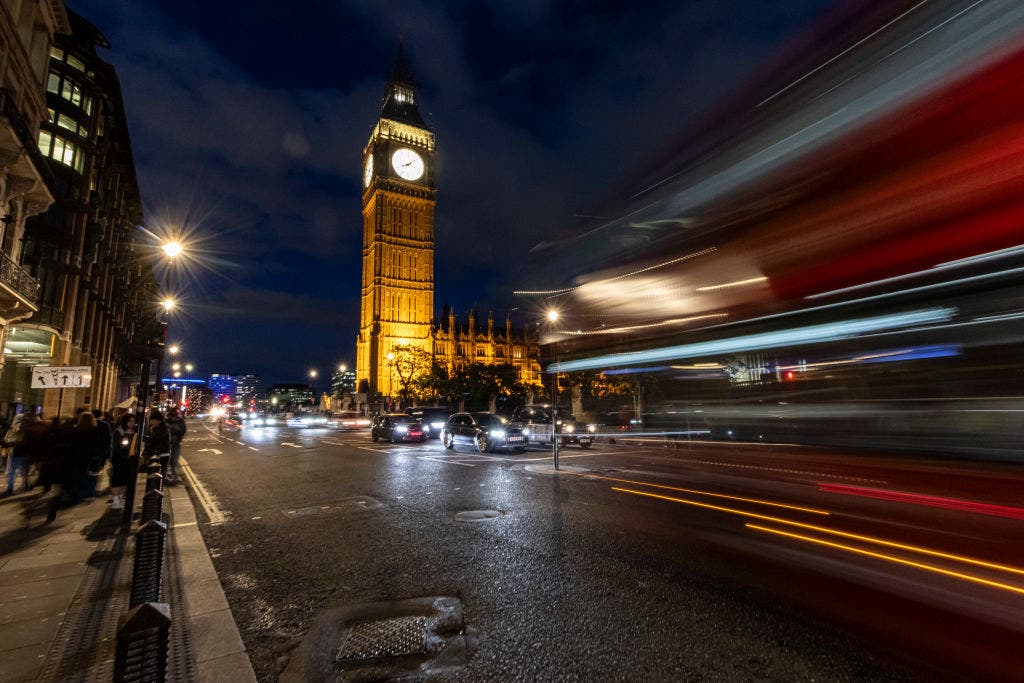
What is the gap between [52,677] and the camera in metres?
3.11

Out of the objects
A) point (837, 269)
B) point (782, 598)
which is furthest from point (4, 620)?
point (837, 269)

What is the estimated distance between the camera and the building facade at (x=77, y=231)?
24375 mm

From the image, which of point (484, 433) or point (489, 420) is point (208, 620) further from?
point (489, 420)

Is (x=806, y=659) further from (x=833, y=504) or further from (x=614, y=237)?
(x=614, y=237)

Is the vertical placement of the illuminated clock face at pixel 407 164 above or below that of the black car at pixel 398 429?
above

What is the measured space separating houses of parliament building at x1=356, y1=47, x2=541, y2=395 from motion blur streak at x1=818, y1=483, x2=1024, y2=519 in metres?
82.2

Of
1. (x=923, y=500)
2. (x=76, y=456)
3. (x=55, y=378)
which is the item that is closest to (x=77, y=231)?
(x=55, y=378)

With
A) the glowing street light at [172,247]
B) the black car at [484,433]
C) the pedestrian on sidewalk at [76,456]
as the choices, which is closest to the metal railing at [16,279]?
the glowing street light at [172,247]

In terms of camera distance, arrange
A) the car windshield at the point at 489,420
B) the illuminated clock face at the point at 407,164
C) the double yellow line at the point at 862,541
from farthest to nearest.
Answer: the illuminated clock face at the point at 407,164, the car windshield at the point at 489,420, the double yellow line at the point at 862,541

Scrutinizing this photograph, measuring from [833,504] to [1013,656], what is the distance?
5322 millimetres

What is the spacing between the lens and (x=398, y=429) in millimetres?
24812

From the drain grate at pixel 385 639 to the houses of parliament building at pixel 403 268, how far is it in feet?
287

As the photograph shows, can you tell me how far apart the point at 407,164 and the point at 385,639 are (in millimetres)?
107346

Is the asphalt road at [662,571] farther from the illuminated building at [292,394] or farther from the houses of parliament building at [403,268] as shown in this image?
the illuminated building at [292,394]
